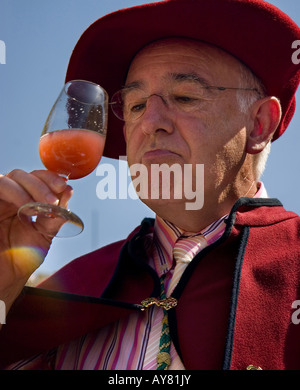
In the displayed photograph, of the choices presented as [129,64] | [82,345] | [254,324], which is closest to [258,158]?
[129,64]

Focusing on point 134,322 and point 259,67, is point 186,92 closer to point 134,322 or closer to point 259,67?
point 259,67

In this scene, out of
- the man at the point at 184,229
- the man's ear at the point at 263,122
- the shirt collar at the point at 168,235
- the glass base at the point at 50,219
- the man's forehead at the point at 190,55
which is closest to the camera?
the glass base at the point at 50,219

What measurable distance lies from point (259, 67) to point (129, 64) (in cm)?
89

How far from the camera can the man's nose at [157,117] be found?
9.66 feet

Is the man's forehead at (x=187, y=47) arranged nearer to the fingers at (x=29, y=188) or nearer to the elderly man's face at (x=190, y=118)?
the elderly man's face at (x=190, y=118)

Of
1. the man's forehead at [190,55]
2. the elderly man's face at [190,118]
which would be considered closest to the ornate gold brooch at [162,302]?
the elderly man's face at [190,118]

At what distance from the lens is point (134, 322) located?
2719 millimetres

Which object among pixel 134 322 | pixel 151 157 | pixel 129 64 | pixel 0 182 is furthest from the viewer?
pixel 129 64

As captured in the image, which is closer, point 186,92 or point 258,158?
point 186,92

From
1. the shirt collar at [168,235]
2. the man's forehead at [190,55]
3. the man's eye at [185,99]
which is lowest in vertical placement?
the shirt collar at [168,235]

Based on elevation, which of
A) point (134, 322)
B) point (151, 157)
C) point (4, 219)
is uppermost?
point (151, 157)

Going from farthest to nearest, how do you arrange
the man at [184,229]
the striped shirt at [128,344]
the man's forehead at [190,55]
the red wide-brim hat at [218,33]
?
the man's forehead at [190,55]
the red wide-brim hat at [218,33]
the striped shirt at [128,344]
the man at [184,229]

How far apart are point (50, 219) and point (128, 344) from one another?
743 millimetres

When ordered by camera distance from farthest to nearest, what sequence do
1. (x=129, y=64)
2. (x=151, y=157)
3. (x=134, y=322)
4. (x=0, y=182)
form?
(x=129, y=64), (x=151, y=157), (x=134, y=322), (x=0, y=182)
